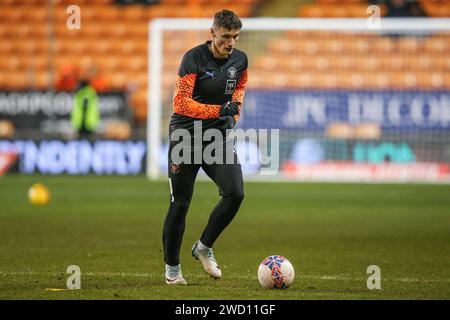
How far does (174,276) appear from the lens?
282 inches

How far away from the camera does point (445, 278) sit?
25.3 ft

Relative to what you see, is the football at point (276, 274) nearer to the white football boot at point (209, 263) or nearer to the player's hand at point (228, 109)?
the white football boot at point (209, 263)

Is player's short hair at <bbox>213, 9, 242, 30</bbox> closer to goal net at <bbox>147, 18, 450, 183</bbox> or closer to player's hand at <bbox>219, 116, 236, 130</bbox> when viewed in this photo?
player's hand at <bbox>219, 116, 236, 130</bbox>

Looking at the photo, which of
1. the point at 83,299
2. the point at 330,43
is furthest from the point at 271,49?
the point at 83,299

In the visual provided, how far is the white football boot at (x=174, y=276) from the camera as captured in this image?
715cm

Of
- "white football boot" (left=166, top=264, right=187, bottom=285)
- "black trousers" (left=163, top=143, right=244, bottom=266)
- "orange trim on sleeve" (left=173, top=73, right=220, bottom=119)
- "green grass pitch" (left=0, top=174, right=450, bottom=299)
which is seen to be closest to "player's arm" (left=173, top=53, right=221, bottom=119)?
"orange trim on sleeve" (left=173, top=73, right=220, bottom=119)

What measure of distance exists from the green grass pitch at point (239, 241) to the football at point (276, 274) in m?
0.11

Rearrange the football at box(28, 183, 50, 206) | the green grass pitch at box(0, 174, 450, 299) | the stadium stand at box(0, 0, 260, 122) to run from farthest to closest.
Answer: the stadium stand at box(0, 0, 260, 122) → the football at box(28, 183, 50, 206) → the green grass pitch at box(0, 174, 450, 299)

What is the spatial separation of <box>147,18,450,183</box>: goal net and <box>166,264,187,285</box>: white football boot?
467 inches

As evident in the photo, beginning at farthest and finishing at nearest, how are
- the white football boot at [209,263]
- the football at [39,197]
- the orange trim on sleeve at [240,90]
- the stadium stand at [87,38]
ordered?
the stadium stand at [87,38]
the football at [39,197]
the orange trim on sleeve at [240,90]
the white football boot at [209,263]

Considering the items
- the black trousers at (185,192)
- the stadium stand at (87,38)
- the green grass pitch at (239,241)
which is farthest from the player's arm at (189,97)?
the stadium stand at (87,38)

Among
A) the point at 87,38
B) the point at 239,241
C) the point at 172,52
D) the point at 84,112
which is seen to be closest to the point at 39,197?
the point at 239,241

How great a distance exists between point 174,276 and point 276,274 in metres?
0.81

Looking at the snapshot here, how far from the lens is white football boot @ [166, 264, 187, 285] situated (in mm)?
7148
